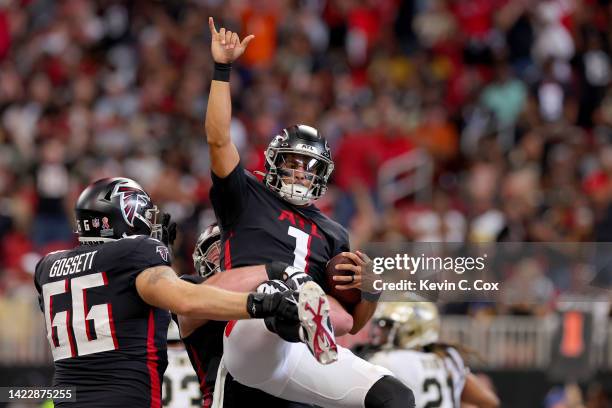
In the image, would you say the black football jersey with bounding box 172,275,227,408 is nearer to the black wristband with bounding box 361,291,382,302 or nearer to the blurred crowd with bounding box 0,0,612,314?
the black wristband with bounding box 361,291,382,302

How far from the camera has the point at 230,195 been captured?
6.30m

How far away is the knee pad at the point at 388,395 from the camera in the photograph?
5.89m

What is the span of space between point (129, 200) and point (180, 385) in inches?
79.7

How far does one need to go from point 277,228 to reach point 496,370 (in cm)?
500

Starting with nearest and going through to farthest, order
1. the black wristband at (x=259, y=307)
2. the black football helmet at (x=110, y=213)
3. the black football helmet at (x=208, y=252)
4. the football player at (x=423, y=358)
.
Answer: the black wristband at (x=259, y=307)
the black football helmet at (x=110, y=213)
the black football helmet at (x=208, y=252)
the football player at (x=423, y=358)

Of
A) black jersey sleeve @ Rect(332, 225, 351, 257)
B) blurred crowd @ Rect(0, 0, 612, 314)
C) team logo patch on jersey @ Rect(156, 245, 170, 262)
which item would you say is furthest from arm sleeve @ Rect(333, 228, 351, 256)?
blurred crowd @ Rect(0, 0, 612, 314)

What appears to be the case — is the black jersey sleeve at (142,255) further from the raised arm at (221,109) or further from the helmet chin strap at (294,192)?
the helmet chin strap at (294,192)

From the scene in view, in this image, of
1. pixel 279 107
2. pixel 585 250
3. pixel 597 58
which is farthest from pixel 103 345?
pixel 597 58

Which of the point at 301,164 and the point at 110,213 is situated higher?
the point at 301,164

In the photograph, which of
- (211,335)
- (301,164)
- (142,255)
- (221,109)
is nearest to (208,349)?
(211,335)

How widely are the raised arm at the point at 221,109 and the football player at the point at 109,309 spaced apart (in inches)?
21.5

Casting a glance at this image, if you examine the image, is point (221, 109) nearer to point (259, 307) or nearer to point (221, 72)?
point (221, 72)

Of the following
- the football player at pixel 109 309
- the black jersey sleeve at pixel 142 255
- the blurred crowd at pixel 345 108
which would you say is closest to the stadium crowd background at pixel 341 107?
the blurred crowd at pixel 345 108

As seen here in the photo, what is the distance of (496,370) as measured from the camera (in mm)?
10891
